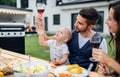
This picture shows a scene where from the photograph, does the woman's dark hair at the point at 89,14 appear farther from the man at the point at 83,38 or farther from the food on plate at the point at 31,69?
the food on plate at the point at 31,69

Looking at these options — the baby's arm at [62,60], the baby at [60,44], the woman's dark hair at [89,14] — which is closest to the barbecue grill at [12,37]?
the baby at [60,44]

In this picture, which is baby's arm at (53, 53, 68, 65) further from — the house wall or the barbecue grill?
the house wall

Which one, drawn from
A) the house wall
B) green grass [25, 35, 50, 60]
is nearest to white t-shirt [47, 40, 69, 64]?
green grass [25, 35, 50, 60]

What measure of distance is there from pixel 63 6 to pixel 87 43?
19051mm

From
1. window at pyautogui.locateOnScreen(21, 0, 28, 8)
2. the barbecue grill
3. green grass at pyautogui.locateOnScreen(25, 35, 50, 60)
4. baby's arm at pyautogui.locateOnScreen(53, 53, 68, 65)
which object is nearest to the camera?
baby's arm at pyautogui.locateOnScreen(53, 53, 68, 65)

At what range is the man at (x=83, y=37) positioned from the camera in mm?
2707

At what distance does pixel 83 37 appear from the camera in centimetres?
281

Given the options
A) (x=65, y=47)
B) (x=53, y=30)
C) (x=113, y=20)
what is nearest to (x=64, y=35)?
(x=65, y=47)

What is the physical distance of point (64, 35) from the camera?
109 inches

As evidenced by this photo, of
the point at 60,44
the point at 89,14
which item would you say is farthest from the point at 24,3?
the point at 89,14

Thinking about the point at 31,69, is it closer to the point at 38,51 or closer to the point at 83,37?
the point at 83,37

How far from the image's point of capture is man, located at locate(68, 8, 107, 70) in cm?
271

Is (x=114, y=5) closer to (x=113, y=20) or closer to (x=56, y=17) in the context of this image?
(x=113, y=20)

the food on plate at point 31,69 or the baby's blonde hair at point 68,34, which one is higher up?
the baby's blonde hair at point 68,34
